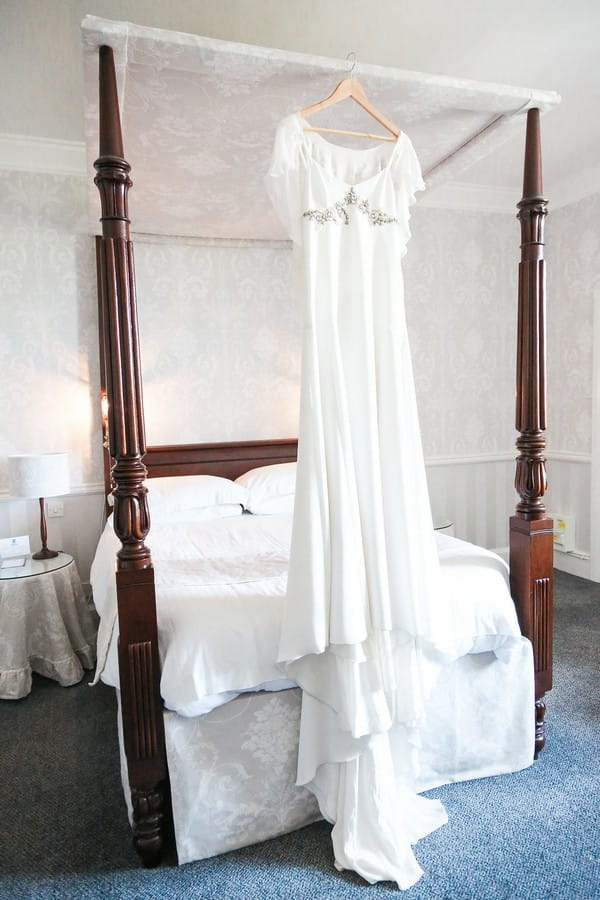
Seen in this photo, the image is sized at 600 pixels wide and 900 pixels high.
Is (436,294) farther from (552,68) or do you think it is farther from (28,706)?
(28,706)

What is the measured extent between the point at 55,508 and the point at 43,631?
860mm

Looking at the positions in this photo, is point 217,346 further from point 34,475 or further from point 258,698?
point 258,698

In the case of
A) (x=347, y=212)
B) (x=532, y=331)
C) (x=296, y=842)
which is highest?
(x=347, y=212)

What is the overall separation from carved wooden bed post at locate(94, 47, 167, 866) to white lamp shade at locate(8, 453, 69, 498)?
1577 mm

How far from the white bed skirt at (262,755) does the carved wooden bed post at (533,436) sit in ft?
0.67

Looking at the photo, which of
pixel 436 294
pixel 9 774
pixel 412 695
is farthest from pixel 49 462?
pixel 436 294

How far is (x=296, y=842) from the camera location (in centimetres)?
181

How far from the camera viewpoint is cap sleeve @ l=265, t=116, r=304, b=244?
65.3 inches

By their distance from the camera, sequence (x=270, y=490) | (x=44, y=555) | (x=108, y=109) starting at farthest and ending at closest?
(x=270, y=490) → (x=44, y=555) → (x=108, y=109)

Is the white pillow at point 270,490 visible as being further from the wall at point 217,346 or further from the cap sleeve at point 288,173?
the cap sleeve at point 288,173

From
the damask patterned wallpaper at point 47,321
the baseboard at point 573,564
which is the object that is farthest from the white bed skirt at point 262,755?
the baseboard at point 573,564

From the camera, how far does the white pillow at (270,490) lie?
3445 mm

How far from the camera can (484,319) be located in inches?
180

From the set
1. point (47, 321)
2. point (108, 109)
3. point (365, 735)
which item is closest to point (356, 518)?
point (365, 735)
